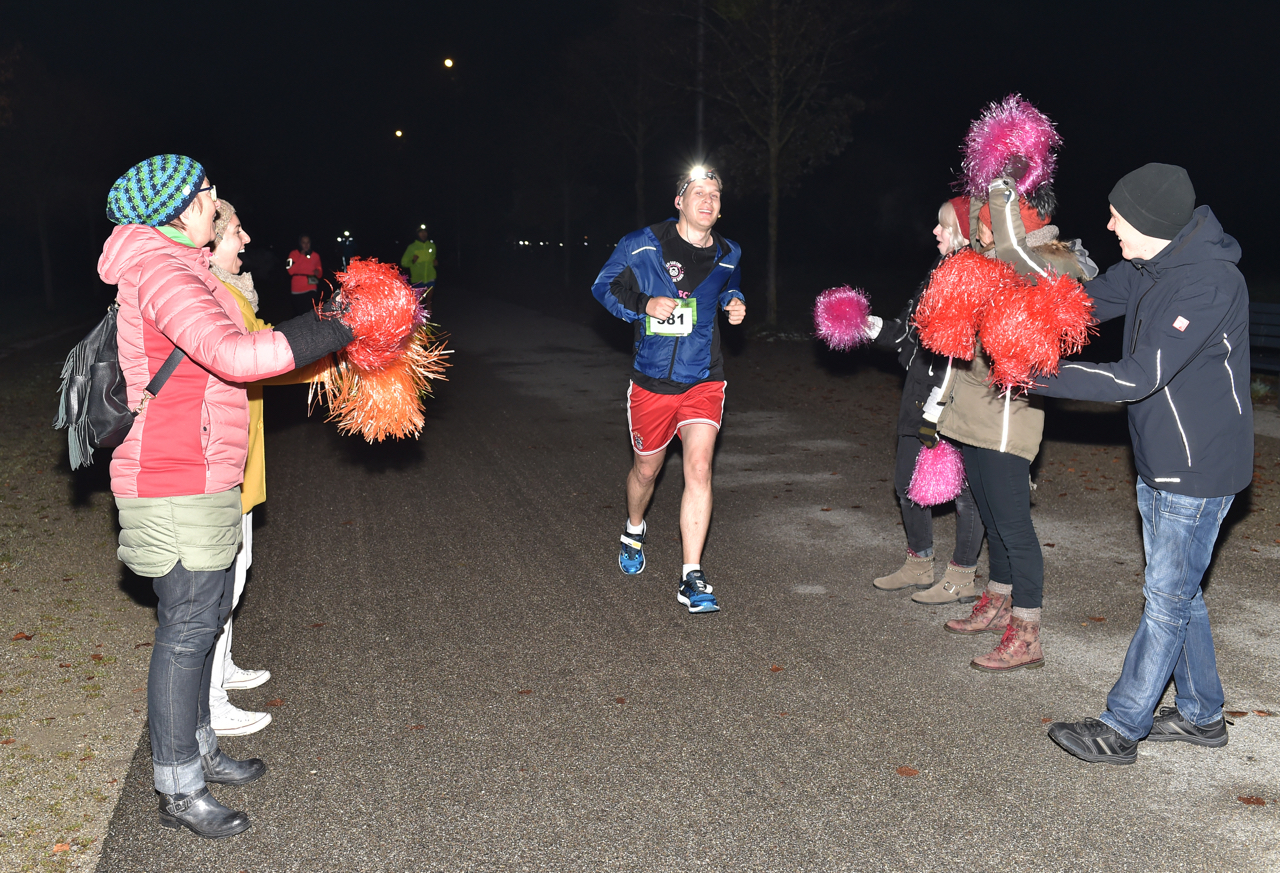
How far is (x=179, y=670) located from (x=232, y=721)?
0.82m

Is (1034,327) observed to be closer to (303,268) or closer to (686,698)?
(686,698)

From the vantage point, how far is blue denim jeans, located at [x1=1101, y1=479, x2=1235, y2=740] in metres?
3.59

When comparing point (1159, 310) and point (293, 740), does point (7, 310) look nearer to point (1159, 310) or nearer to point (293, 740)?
point (293, 740)

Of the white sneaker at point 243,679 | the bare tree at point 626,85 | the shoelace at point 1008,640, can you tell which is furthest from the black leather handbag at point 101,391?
the bare tree at point 626,85

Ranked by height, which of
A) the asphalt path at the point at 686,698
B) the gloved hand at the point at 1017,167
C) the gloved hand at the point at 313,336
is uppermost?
the gloved hand at the point at 1017,167

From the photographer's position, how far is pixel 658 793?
3576 mm

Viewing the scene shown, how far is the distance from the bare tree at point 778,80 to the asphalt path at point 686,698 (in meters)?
13.2

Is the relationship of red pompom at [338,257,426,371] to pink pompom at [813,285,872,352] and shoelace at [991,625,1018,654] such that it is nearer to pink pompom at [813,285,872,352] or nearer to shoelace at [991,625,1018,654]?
pink pompom at [813,285,872,352]

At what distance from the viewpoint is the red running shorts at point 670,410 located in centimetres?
564

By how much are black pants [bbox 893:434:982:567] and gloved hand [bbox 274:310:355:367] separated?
3291 mm

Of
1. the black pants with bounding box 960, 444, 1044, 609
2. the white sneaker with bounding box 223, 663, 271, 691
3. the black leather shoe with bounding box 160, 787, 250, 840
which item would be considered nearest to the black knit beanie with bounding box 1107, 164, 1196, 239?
the black pants with bounding box 960, 444, 1044, 609

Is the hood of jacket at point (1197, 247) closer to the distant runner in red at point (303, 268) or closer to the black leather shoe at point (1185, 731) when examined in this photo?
the black leather shoe at point (1185, 731)

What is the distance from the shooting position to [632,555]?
6.12 metres

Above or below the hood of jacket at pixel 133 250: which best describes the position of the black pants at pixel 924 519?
below
